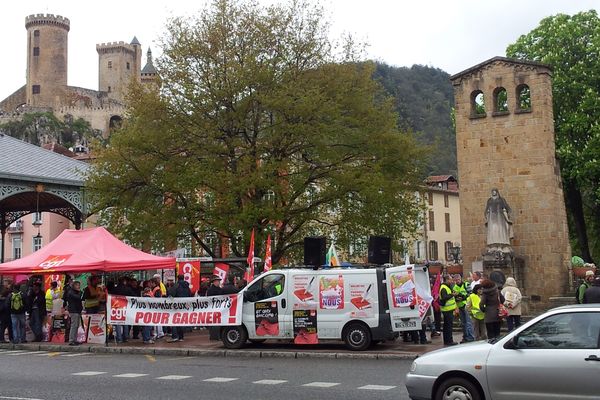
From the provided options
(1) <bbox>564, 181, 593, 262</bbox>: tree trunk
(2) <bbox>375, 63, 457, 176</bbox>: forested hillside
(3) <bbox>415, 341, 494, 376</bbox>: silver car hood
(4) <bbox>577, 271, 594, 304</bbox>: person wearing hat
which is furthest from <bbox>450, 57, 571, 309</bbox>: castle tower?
(2) <bbox>375, 63, 457, 176</bbox>: forested hillside

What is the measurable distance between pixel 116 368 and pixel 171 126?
12286 millimetres

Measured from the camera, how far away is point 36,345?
20516 mm

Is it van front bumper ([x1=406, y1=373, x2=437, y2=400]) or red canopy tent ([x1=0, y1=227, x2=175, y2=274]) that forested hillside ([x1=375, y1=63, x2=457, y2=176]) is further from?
van front bumper ([x1=406, y1=373, x2=437, y2=400])

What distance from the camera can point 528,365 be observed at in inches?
335

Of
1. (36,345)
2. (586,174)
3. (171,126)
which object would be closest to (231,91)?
(171,126)

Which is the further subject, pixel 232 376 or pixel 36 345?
pixel 36 345

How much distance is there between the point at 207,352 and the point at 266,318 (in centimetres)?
160

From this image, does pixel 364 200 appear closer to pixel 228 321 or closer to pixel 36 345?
pixel 228 321

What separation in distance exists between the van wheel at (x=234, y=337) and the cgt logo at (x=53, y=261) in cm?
524

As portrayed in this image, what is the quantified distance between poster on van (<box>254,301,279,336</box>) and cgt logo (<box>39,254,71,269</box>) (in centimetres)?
599

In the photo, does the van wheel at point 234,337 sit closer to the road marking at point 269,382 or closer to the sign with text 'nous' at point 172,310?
the sign with text 'nous' at point 172,310

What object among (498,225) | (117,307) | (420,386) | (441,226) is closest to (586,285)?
(420,386)

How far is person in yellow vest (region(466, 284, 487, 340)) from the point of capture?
677 inches

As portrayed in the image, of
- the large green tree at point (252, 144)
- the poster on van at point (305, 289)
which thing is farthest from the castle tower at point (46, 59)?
the poster on van at point (305, 289)
